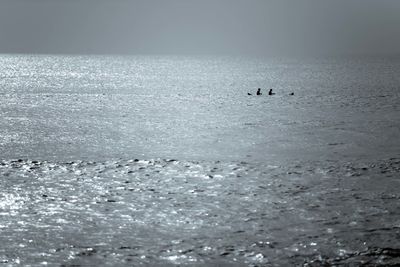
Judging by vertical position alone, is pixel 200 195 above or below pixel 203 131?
below

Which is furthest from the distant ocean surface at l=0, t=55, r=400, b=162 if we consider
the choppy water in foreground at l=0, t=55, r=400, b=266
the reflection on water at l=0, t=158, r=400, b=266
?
the reflection on water at l=0, t=158, r=400, b=266

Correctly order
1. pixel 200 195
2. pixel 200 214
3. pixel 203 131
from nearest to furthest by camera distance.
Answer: pixel 200 214
pixel 200 195
pixel 203 131

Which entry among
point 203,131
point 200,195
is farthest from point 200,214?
point 203,131

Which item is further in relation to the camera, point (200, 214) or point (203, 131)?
point (203, 131)

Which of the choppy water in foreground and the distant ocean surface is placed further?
the distant ocean surface

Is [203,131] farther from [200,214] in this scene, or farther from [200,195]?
[200,214]

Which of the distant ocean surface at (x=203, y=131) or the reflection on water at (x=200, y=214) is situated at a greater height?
the distant ocean surface at (x=203, y=131)

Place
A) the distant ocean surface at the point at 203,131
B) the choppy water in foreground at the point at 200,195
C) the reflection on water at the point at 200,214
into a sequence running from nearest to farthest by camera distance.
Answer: the reflection on water at the point at 200,214 < the choppy water in foreground at the point at 200,195 < the distant ocean surface at the point at 203,131

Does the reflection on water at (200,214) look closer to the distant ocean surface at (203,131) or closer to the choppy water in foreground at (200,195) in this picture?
the choppy water in foreground at (200,195)

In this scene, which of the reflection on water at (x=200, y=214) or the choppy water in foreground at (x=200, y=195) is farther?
the choppy water in foreground at (x=200, y=195)

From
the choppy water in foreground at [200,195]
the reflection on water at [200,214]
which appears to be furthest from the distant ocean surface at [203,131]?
the reflection on water at [200,214]

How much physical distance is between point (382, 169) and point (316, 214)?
442 inches

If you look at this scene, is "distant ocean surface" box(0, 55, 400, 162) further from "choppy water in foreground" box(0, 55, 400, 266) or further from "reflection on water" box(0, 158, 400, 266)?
"reflection on water" box(0, 158, 400, 266)

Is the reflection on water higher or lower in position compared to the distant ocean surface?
lower
